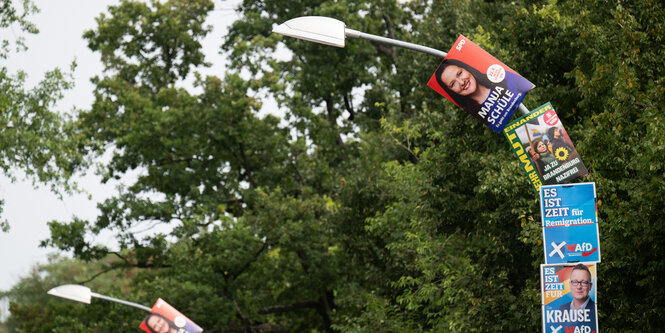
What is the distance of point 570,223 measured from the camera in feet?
28.6

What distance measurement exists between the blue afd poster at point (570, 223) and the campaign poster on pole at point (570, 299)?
0.11m

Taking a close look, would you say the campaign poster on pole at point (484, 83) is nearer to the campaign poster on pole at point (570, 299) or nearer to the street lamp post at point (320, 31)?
the street lamp post at point (320, 31)

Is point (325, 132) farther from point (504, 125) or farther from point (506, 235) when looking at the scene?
point (504, 125)

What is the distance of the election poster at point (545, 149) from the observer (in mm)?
9148

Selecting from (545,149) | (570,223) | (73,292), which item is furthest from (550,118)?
(73,292)

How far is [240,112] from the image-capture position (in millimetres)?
A: 31688

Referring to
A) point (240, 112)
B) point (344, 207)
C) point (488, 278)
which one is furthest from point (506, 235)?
point (240, 112)

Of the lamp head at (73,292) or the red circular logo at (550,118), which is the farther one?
the lamp head at (73,292)

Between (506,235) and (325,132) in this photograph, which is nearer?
(506,235)

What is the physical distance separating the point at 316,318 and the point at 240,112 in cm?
999

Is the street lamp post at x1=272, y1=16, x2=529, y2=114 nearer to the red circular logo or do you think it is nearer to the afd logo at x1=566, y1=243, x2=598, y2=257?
the red circular logo

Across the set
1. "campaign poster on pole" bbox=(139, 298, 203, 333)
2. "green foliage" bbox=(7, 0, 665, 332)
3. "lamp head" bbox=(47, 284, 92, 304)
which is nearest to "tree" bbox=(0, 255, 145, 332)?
"green foliage" bbox=(7, 0, 665, 332)

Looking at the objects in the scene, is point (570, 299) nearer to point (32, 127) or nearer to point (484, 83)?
point (484, 83)

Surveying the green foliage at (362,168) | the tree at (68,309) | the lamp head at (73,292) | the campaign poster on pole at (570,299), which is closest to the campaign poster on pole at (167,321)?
the lamp head at (73,292)
